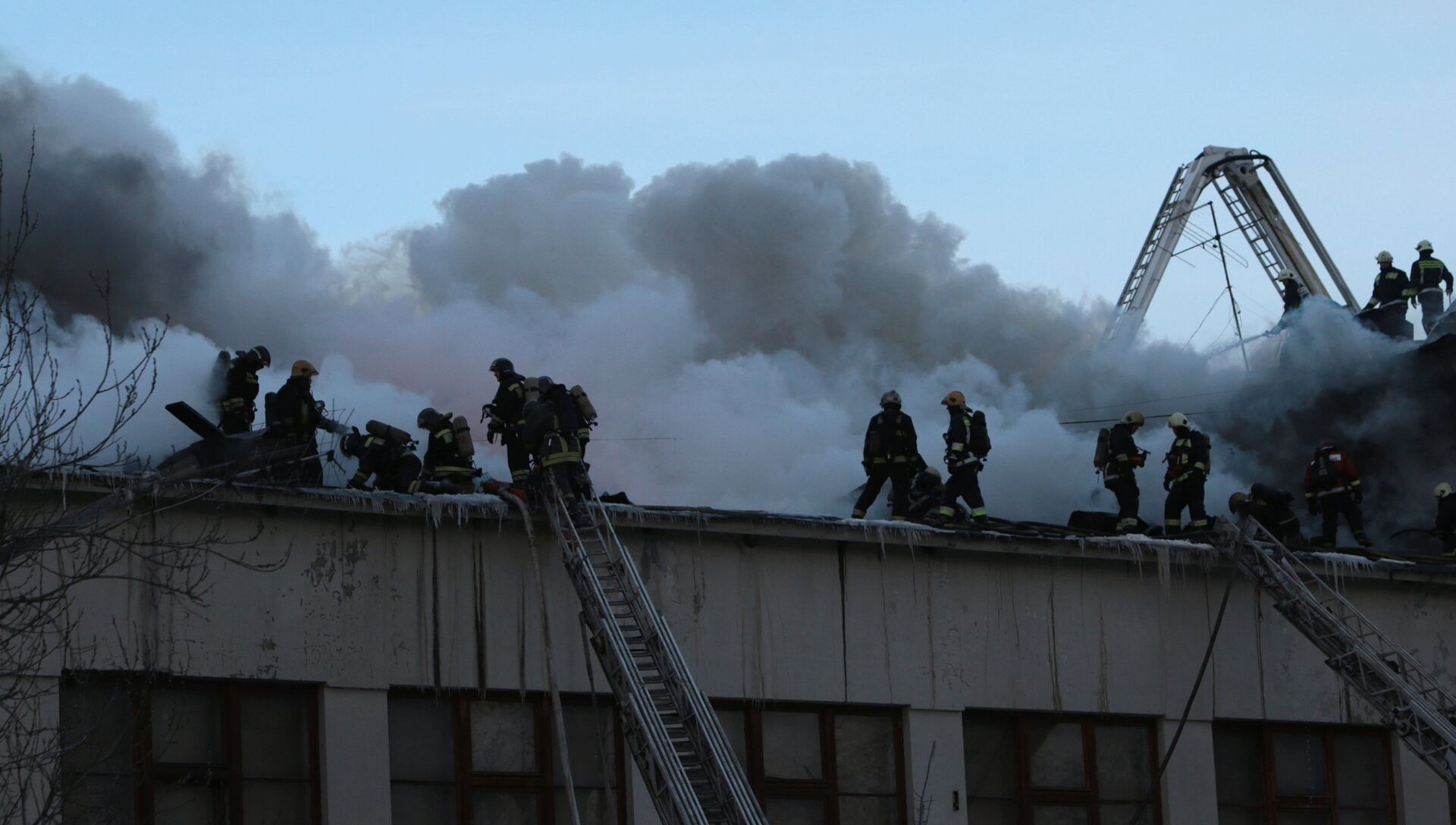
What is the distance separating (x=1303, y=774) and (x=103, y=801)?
1098cm

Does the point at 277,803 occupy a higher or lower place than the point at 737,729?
lower

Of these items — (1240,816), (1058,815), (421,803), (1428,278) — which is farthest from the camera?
(1428,278)

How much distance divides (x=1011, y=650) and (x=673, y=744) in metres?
4.52

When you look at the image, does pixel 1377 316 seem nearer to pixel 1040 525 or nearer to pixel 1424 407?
pixel 1424 407

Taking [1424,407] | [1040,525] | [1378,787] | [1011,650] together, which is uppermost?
[1424,407]

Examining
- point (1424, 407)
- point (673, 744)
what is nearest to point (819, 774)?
point (673, 744)

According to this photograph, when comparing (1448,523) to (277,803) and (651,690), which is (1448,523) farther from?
(277,803)

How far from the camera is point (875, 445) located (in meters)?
18.1

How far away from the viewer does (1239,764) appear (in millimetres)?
Answer: 17453

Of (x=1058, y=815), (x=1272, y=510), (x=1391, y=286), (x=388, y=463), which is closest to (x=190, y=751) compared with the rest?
(x=388, y=463)

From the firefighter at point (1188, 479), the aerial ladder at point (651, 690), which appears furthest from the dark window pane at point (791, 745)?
the firefighter at point (1188, 479)

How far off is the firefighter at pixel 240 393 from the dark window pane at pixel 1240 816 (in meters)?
9.38

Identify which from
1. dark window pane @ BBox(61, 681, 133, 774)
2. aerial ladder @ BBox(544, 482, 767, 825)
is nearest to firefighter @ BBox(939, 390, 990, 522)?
aerial ladder @ BBox(544, 482, 767, 825)

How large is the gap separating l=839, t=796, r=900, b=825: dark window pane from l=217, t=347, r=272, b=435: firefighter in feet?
19.8
